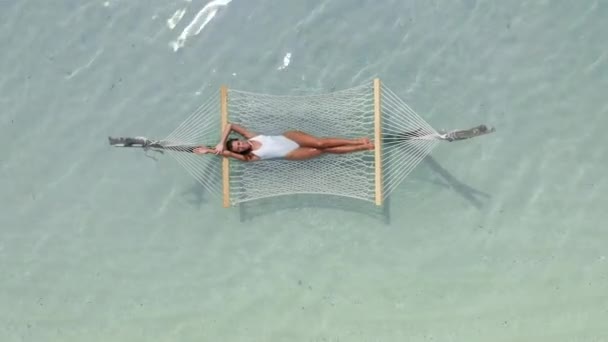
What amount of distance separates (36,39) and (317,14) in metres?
2.15

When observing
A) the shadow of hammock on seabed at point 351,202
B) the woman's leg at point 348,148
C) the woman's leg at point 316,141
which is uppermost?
the woman's leg at point 316,141

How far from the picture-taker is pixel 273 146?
353 centimetres

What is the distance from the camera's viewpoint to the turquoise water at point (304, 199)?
3.92 metres

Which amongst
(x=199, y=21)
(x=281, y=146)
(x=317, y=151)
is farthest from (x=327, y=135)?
(x=199, y=21)

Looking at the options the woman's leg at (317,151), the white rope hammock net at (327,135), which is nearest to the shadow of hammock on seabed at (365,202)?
the white rope hammock net at (327,135)

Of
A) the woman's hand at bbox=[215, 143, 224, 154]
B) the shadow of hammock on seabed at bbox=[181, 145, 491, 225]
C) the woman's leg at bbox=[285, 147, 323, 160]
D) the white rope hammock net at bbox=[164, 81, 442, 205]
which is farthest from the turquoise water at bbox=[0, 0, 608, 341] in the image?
the woman's hand at bbox=[215, 143, 224, 154]

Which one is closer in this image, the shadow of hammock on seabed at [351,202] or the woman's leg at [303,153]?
the woman's leg at [303,153]

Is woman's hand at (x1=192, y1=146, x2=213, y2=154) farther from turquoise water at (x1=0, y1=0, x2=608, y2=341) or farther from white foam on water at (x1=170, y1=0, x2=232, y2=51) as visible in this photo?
white foam on water at (x1=170, y1=0, x2=232, y2=51)

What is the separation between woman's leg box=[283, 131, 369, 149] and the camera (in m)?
3.61

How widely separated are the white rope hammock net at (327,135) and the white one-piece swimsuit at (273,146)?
0.22 metres

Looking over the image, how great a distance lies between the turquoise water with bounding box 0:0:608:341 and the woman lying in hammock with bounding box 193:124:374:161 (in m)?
0.49

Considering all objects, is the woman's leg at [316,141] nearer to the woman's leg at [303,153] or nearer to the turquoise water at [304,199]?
the woman's leg at [303,153]

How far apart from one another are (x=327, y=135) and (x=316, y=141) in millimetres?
196

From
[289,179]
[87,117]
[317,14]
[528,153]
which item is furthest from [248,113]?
[528,153]
